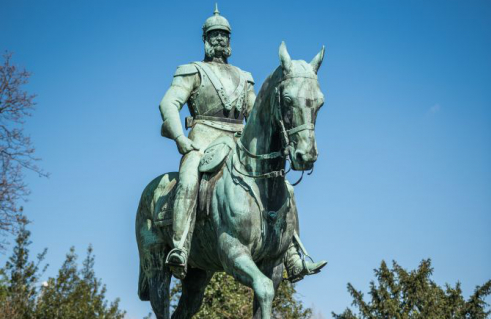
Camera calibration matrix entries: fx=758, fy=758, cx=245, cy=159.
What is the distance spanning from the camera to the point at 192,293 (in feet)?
32.4

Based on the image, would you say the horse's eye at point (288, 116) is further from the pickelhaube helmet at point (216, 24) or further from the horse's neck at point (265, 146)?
the pickelhaube helmet at point (216, 24)

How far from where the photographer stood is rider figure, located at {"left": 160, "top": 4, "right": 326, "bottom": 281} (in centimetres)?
846

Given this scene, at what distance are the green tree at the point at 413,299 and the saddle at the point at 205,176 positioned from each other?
22.7 metres

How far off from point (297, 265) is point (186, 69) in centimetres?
281

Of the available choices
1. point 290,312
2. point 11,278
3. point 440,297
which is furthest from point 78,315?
point 440,297

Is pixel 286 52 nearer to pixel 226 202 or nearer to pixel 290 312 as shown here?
pixel 226 202

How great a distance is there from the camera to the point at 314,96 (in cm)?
771

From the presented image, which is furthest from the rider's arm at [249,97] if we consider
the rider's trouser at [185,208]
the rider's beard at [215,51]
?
the rider's trouser at [185,208]

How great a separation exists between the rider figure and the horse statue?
8.2 inches

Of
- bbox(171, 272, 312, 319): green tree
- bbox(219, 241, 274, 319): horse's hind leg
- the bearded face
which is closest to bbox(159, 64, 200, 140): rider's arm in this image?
the bearded face

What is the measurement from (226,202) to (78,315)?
2104 centimetres

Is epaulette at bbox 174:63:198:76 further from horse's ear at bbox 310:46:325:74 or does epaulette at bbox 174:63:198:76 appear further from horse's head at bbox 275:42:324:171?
horse's ear at bbox 310:46:325:74

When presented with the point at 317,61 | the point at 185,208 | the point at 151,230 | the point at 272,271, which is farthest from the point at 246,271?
the point at 317,61

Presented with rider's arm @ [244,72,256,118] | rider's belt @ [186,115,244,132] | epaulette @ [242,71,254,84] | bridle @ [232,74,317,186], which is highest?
epaulette @ [242,71,254,84]
